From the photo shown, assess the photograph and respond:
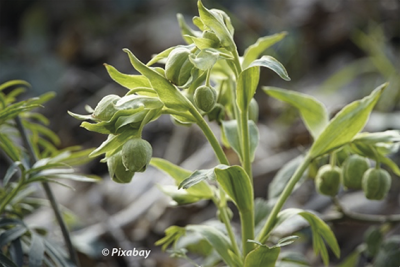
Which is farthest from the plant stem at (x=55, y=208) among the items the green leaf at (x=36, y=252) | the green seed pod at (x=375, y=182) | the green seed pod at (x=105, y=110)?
the green seed pod at (x=375, y=182)

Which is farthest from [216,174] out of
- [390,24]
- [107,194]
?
[390,24]

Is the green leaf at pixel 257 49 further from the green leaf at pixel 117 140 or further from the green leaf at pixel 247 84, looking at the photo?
the green leaf at pixel 117 140

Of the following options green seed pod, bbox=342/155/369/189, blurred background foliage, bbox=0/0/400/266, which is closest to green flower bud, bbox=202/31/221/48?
green seed pod, bbox=342/155/369/189

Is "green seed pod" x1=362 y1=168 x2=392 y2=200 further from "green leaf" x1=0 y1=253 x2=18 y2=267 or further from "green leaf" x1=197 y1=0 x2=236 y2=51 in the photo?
"green leaf" x1=0 y1=253 x2=18 y2=267

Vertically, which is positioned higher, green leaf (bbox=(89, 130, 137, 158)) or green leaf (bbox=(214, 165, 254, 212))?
green leaf (bbox=(89, 130, 137, 158))

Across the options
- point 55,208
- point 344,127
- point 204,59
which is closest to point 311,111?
point 344,127

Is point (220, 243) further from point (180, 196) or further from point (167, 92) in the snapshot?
point (167, 92)

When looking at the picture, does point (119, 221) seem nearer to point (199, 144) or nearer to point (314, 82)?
point (199, 144)

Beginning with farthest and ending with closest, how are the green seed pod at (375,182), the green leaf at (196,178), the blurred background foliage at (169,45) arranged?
the blurred background foliage at (169,45) < the green seed pod at (375,182) < the green leaf at (196,178)

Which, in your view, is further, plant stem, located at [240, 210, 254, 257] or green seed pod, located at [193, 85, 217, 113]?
plant stem, located at [240, 210, 254, 257]

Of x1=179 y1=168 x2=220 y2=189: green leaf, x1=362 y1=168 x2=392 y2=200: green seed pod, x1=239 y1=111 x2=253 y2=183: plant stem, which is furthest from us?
x1=362 y1=168 x2=392 y2=200: green seed pod
